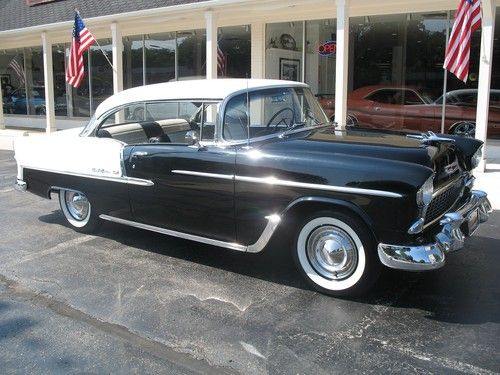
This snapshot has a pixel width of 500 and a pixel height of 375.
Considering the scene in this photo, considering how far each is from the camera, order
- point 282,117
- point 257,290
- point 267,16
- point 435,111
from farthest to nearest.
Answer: point 267,16 < point 435,111 < point 282,117 < point 257,290

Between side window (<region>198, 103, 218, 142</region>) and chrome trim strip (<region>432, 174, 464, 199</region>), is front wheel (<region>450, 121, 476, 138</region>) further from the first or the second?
side window (<region>198, 103, 218, 142</region>)

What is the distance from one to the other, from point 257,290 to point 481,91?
18.9 ft

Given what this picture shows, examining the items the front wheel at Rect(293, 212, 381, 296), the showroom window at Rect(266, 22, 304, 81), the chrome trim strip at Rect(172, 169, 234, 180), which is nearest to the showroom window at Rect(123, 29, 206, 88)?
the showroom window at Rect(266, 22, 304, 81)

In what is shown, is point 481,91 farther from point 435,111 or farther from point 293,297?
point 293,297

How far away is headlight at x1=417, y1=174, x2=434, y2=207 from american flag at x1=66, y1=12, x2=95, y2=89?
9.06 metres

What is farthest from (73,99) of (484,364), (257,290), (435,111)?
(484,364)

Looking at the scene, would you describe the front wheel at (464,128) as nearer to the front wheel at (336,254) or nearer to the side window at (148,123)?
the side window at (148,123)

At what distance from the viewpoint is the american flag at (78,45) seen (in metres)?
11.1

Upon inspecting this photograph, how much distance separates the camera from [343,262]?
419cm

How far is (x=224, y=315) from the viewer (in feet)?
13.1

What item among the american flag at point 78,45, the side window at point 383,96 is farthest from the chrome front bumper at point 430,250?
the american flag at point 78,45

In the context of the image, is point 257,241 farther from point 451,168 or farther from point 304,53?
point 304,53

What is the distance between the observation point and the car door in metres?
4.61

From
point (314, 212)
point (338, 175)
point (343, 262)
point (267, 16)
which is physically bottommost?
point (343, 262)
